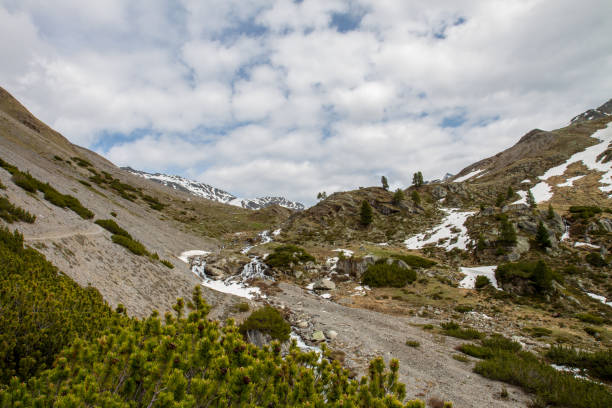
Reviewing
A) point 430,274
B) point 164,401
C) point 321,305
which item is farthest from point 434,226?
point 164,401

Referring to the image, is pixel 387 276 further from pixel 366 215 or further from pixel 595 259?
pixel 366 215

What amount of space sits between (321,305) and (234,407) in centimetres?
1957

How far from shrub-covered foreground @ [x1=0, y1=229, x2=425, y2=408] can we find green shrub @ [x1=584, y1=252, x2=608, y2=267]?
3763cm

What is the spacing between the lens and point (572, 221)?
38719 millimetres

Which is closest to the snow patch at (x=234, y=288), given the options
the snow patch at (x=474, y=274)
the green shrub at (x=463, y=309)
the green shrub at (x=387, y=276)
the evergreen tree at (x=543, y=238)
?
the green shrub at (x=387, y=276)

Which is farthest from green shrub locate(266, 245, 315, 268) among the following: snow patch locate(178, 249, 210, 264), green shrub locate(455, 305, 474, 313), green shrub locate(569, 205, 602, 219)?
green shrub locate(569, 205, 602, 219)

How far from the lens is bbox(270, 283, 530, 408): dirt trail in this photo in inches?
423

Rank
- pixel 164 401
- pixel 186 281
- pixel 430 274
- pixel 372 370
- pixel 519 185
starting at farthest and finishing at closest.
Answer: pixel 519 185, pixel 430 274, pixel 186 281, pixel 372 370, pixel 164 401

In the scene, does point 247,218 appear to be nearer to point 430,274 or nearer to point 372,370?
point 430,274

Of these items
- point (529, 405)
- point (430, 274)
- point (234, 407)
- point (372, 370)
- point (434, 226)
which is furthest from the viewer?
point (434, 226)

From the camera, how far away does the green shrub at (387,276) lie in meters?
27.8

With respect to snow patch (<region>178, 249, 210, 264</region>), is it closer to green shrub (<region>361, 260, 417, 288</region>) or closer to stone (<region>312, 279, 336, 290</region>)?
stone (<region>312, 279, 336, 290</region>)

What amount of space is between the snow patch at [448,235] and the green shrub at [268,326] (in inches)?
1332

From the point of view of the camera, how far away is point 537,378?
11.3 metres
